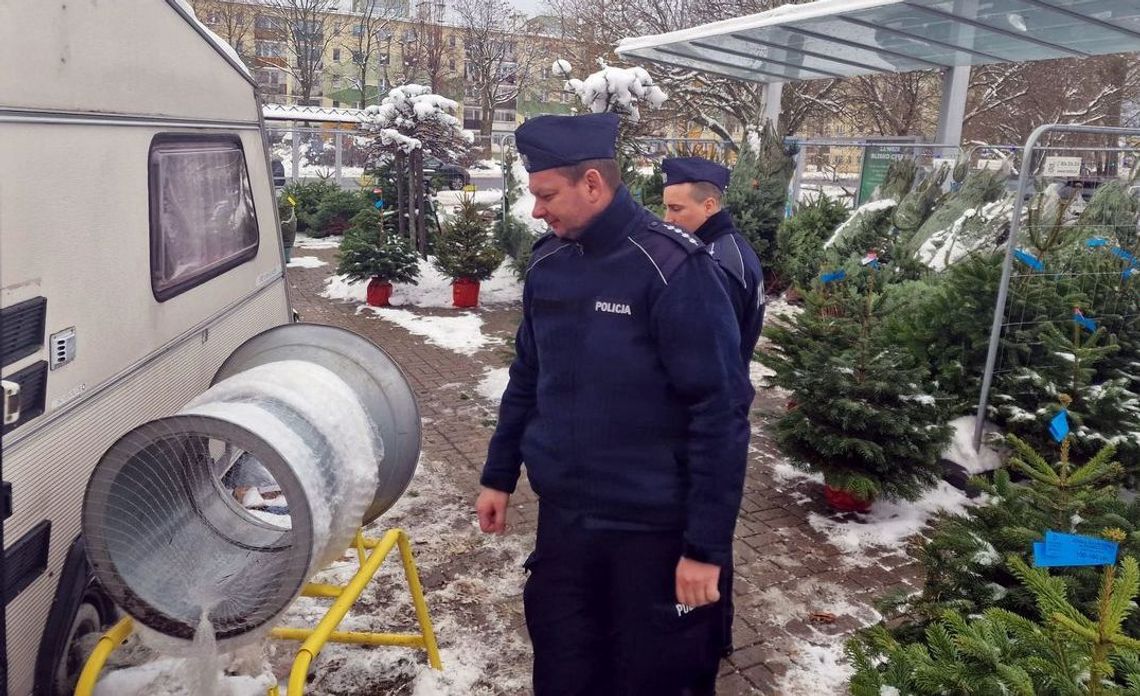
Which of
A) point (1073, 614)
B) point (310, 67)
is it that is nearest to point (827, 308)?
point (1073, 614)

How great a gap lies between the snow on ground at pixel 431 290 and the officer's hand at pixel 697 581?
9026mm

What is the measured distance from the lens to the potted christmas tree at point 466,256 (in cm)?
1081

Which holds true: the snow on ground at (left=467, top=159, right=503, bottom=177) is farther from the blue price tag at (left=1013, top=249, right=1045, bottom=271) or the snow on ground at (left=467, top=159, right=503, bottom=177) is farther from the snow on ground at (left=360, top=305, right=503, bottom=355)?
the blue price tag at (left=1013, top=249, right=1045, bottom=271)

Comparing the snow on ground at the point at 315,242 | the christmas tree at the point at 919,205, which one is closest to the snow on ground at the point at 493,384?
the christmas tree at the point at 919,205

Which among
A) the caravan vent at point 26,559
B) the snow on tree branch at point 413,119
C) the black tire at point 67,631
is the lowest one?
the black tire at point 67,631

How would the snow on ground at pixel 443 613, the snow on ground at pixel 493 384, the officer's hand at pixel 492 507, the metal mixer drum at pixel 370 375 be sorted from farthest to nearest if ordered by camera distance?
1. the snow on ground at pixel 493 384
2. the snow on ground at pixel 443 613
3. the metal mixer drum at pixel 370 375
4. the officer's hand at pixel 492 507

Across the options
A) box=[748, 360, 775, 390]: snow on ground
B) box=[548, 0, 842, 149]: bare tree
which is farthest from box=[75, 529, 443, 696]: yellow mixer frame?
box=[548, 0, 842, 149]: bare tree

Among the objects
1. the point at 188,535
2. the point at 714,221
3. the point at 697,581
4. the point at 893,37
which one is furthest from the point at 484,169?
the point at 697,581

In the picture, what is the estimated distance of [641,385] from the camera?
2377 millimetres

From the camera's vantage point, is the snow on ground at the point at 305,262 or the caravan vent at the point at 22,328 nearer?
the caravan vent at the point at 22,328

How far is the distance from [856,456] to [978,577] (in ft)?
7.45

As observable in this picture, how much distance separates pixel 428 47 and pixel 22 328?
163ft

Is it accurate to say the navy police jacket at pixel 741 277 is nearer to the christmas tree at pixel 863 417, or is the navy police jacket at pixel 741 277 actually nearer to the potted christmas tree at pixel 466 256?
the christmas tree at pixel 863 417

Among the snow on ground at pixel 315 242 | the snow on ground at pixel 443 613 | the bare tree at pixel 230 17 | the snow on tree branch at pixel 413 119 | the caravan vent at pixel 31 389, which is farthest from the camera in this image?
the bare tree at pixel 230 17
